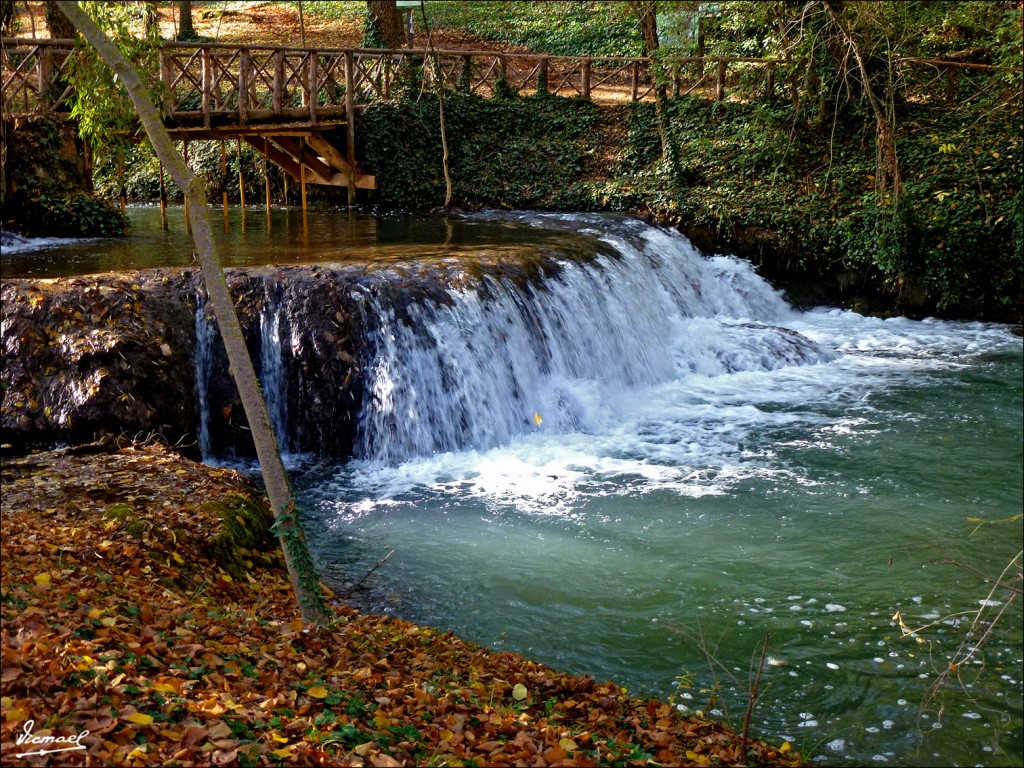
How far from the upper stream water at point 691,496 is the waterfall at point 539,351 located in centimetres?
3

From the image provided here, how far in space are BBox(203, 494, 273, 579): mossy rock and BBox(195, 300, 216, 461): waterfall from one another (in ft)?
7.61

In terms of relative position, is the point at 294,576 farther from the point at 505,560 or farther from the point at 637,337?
the point at 637,337

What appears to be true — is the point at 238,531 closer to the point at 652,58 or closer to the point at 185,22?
the point at 652,58

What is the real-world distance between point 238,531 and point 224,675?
2.30 m

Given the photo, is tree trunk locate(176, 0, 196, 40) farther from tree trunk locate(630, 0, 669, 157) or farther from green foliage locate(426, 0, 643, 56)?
tree trunk locate(630, 0, 669, 157)

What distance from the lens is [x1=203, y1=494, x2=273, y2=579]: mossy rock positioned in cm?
658

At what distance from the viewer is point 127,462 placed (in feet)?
25.4

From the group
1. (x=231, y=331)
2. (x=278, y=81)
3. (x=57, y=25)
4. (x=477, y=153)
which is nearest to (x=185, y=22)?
(x=57, y=25)

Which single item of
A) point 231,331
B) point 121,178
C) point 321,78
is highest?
point 321,78

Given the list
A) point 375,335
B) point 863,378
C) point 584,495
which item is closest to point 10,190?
point 375,335

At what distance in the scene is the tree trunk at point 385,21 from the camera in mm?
22219

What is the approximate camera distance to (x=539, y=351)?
11.4 meters

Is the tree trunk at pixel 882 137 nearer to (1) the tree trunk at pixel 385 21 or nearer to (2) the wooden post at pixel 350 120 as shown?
(2) the wooden post at pixel 350 120

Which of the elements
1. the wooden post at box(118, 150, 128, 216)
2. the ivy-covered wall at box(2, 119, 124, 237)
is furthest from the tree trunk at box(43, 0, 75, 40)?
the wooden post at box(118, 150, 128, 216)
